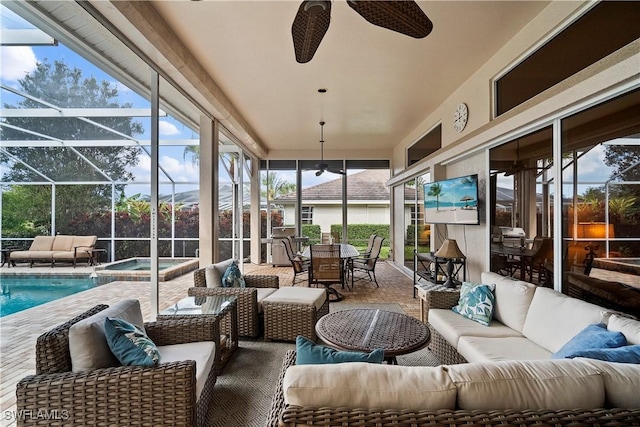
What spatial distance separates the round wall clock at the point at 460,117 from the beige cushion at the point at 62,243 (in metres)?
6.01

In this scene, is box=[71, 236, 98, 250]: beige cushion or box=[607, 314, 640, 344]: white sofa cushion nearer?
box=[607, 314, 640, 344]: white sofa cushion

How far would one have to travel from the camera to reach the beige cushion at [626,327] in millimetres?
1536

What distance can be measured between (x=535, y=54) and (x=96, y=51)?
14.4 feet

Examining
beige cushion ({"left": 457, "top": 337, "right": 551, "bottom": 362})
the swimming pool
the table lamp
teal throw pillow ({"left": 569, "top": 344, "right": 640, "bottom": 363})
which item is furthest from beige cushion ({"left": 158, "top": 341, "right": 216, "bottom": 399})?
the swimming pool

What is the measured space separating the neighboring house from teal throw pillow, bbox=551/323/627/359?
7.26 metres

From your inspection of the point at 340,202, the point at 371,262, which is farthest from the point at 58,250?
the point at 340,202

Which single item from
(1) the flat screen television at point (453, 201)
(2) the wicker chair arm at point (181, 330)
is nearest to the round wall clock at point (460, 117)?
(1) the flat screen television at point (453, 201)

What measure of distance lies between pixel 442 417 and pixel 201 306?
7.73ft

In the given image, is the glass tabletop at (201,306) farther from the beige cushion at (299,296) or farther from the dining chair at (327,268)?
the dining chair at (327,268)

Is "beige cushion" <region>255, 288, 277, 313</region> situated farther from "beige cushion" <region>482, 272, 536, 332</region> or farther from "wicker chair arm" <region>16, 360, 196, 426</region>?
"beige cushion" <region>482, 272, 536, 332</region>

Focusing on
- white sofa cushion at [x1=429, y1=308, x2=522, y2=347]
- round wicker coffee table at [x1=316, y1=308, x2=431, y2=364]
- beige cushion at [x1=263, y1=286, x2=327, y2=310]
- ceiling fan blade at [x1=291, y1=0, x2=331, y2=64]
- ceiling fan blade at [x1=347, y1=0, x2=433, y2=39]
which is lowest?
white sofa cushion at [x1=429, y1=308, x2=522, y2=347]

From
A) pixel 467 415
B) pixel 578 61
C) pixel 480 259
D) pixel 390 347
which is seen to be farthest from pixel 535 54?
pixel 467 415

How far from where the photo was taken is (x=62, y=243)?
461 centimetres

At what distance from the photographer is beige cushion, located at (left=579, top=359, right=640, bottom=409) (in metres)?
1.08
